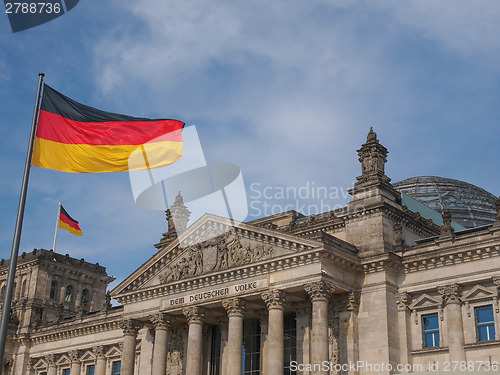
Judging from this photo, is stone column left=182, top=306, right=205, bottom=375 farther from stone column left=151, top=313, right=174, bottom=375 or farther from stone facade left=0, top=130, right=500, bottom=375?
stone column left=151, top=313, right=174, bottom=375

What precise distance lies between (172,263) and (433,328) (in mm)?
16976

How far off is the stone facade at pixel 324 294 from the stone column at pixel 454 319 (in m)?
0.05

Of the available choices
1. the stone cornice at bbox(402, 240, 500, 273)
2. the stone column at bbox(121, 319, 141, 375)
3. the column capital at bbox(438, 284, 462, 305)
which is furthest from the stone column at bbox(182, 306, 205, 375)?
the column capital at bbox(438, 284, 462, 305)

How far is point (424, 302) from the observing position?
38875mm

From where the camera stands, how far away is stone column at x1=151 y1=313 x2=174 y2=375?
43.9m

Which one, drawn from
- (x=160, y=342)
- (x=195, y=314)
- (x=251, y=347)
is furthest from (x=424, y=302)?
(x=160, y=342)

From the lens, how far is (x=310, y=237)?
127 ft

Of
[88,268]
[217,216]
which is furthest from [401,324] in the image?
[88,268]

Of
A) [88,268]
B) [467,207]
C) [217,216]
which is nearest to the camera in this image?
[217,216]

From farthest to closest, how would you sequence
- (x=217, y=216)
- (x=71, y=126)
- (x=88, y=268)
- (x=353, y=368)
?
(x=88, y=268) → (x=217, y=216) → (x=353, y=368) → (x=71, y=126)

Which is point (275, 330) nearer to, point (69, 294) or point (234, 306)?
point (234, 306)

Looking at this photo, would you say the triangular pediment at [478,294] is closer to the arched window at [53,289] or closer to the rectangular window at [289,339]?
the rectangular window at [289,339]

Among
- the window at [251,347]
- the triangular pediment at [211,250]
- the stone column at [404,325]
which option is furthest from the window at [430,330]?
the window at [251,347]

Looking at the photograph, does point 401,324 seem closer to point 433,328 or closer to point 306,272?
point 433,328
